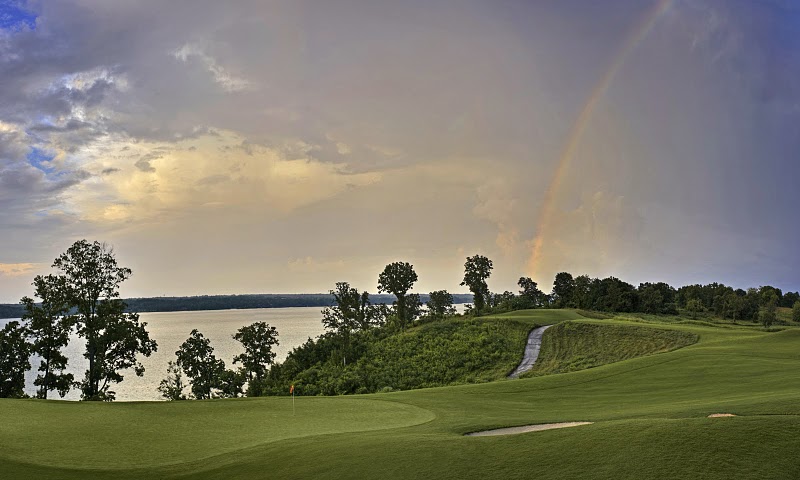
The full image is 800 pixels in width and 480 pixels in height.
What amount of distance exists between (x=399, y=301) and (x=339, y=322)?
15.3 meters

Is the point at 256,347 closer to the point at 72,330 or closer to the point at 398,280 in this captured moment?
the point at 72,330

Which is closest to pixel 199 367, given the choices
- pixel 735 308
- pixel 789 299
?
pixel 735 308

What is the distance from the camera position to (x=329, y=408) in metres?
23.9

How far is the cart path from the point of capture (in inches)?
2169

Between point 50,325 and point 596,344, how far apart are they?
5038cm

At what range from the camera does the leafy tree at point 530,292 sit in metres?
115

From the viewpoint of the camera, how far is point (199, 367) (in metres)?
58.9

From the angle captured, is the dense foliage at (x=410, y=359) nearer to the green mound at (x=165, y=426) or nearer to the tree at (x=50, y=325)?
the tree at (x=50, y=325)

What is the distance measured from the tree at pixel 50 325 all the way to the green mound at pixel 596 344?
39.3 meters

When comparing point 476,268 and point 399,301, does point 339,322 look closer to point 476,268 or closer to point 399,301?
point 399,301

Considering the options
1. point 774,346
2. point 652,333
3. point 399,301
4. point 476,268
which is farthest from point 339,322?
point 774,346

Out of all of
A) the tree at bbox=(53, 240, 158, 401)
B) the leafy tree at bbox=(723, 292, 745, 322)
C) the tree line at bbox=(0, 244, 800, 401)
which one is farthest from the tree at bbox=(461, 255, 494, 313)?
the tree at bbox=(53, 240, 158, 401)

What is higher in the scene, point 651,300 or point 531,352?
point 651,300

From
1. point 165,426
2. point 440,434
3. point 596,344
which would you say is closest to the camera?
point 440,434
